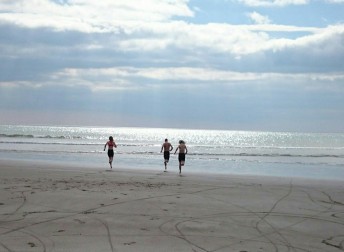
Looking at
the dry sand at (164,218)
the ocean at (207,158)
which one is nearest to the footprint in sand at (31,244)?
the dry sand at (164,218)

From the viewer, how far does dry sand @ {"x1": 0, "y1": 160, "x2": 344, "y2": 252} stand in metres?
7.37

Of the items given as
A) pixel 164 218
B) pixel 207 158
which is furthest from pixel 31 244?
pixel 207 158

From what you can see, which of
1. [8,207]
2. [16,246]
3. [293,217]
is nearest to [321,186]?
[293,217]

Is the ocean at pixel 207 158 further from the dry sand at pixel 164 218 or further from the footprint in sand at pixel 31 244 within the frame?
the footprint in sand at pixel 31 244

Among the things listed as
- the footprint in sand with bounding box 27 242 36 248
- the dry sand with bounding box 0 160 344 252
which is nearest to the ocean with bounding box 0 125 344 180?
the dry sand with bounding box 0 160 344 252

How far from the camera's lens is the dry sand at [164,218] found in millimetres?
7371

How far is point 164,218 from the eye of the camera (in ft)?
30.8

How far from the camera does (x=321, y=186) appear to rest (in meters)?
17.3

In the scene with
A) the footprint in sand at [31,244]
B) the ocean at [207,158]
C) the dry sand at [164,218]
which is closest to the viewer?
the footprint in sand at [31,244]

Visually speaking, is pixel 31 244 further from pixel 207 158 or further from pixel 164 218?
pixel 207 158

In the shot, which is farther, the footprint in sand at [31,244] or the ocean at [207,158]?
the ocean at [207,158]

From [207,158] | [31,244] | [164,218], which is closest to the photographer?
[31,244]

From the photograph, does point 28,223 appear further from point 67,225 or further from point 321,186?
point 321,186

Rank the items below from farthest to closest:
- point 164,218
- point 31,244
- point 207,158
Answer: point 207,158 < point 164,218 < point 31,244
